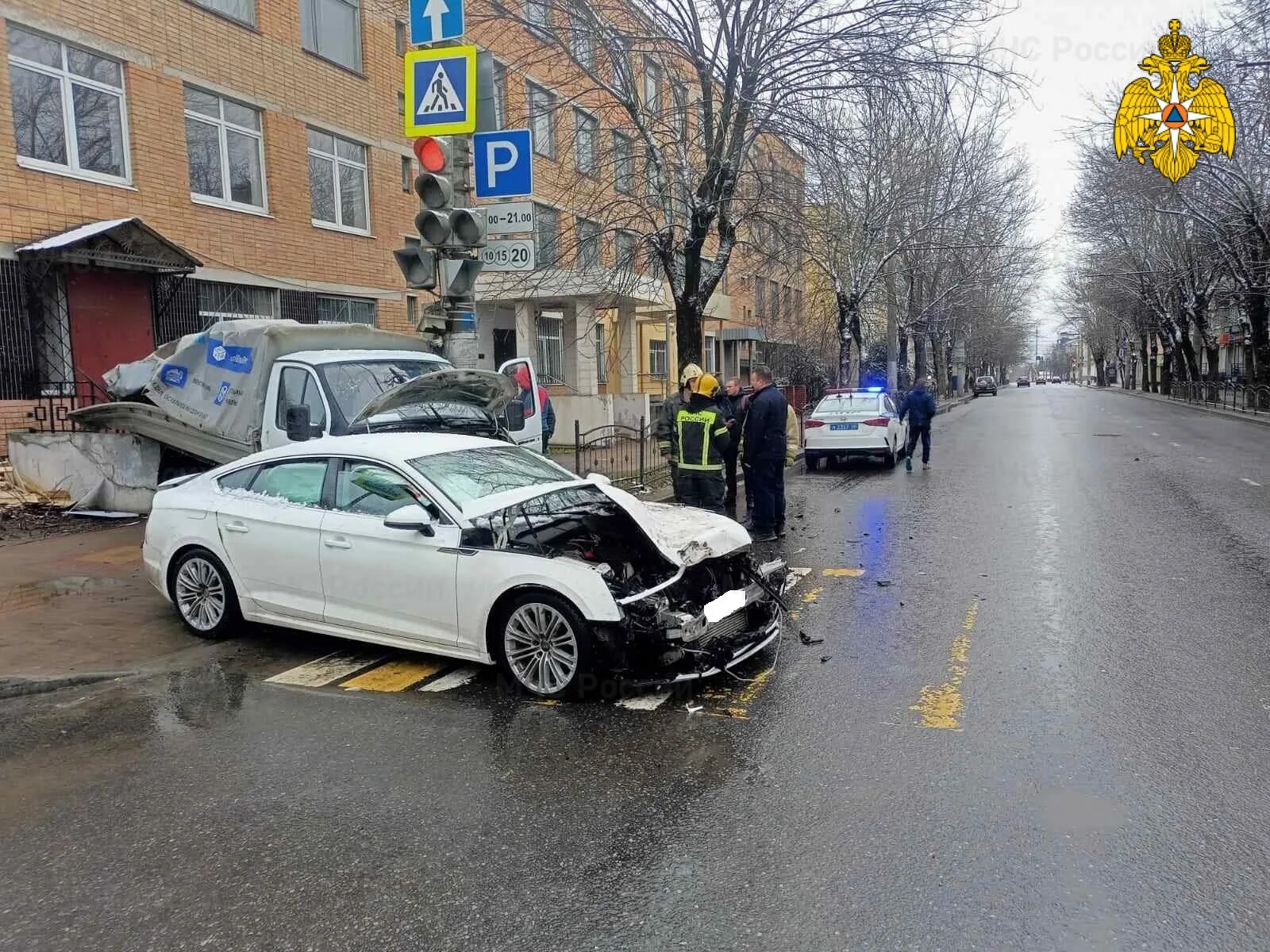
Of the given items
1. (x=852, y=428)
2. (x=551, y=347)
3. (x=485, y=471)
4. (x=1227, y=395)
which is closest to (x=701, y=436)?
(x=485, y=471)

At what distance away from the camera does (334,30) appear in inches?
754

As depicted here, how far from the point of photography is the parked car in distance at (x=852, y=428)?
17.4 m

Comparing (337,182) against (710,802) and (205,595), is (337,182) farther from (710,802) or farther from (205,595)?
(710,802)

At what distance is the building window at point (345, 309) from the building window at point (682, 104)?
750 cm

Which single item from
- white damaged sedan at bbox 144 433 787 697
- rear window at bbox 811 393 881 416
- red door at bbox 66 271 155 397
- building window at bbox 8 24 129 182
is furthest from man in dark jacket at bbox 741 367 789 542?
building window at bbox 8 24 129 182

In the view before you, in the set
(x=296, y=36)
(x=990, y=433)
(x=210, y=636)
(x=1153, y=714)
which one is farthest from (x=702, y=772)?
(x=990, y=433)

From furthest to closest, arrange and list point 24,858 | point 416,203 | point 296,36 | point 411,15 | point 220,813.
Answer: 1. point 416,203
2. point 296,36
3. point 411,15
4. point 220,813
5. point 24,858

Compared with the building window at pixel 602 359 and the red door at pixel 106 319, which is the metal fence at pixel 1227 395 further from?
the red door at pixel 106 319

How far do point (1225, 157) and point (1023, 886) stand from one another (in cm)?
3073

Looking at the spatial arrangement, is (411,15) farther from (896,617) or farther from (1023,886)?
(1023,886)

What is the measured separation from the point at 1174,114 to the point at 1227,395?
25.6m

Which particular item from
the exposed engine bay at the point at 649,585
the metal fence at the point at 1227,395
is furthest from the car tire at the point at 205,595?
the metal fence at the point at 1227,395

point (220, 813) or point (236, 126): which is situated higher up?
point (236, 126)

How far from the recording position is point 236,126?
1688 cm
